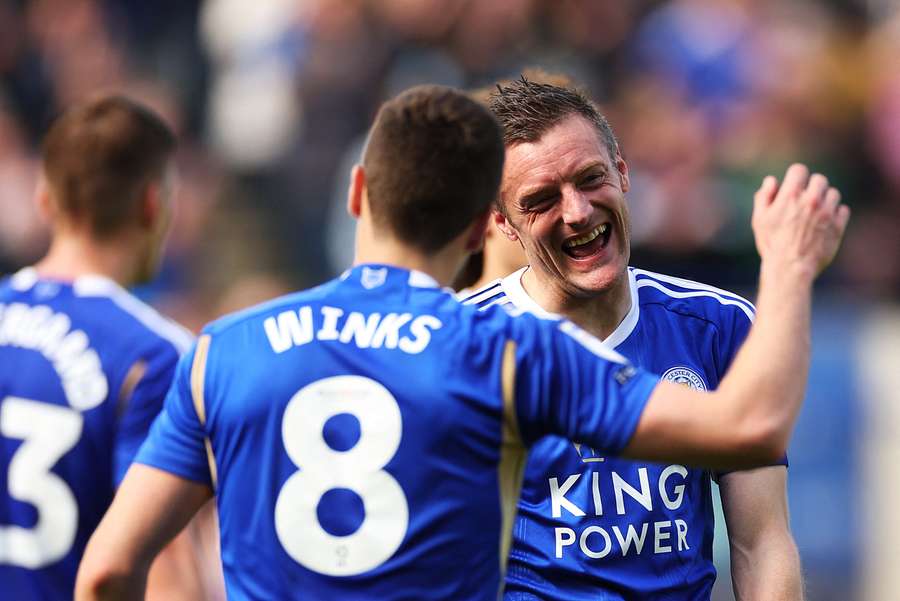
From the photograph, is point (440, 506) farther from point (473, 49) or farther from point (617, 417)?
point (473, 49)

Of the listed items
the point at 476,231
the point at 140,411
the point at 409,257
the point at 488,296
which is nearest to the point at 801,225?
the point at 476,231

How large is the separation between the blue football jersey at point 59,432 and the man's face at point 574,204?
1241 mm

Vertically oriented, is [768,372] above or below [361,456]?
above

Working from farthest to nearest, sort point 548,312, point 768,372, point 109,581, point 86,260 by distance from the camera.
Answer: point 548,312 → point 86,260 → point 109,581 → point 768,372

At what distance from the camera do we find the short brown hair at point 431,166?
3.25 meters

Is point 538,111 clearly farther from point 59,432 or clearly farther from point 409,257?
point 59,432

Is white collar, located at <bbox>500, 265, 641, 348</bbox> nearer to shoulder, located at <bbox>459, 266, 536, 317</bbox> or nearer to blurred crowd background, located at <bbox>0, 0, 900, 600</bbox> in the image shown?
shoulder, located at <bbox>459, 266, 536, 317</bbox>

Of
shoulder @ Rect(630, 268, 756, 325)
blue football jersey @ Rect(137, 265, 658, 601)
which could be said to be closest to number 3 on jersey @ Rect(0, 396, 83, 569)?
blue football jersey @ Rect(137, 265, 658, 601)

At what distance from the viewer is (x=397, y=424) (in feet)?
10.2

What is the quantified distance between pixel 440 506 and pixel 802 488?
6.16 m

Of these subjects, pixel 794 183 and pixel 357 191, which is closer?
pixel 794 183

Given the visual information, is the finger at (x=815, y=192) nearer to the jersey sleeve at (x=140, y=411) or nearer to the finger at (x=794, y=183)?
the finger at (x=794, y=183)

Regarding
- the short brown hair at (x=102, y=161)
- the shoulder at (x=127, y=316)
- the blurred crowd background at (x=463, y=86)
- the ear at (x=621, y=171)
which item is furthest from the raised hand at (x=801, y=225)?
the blurred crowd background at (x=463, y=86)

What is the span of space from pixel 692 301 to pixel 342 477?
66.1 inches
